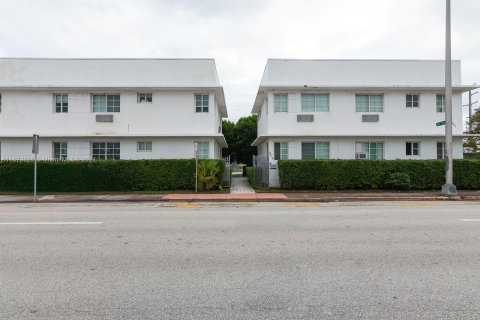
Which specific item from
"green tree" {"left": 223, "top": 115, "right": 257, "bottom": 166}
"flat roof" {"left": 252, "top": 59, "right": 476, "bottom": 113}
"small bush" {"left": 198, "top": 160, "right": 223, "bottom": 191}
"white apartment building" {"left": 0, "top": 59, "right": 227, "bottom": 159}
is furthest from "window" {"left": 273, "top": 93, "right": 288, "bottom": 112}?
"green tree" {"left": 223, "top": 115, "right": 257, "bottom": 166}

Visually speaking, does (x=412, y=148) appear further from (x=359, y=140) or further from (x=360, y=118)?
(x=360, y=118)

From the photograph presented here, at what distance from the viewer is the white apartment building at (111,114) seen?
21.0 metres

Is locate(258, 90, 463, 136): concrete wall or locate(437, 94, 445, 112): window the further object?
locate(437, 94, 445, 112): window

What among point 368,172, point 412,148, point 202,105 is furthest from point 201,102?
point 412,148

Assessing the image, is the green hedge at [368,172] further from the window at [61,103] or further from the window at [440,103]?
the window at [61,103]

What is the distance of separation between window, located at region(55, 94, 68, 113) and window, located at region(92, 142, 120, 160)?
9.88 ft

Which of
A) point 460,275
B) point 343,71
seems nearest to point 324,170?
point 343,71

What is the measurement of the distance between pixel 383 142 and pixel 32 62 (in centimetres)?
2171

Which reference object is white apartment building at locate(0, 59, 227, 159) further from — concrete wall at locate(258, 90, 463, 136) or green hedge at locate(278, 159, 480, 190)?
green hedge at locate(278, 159, 480, 190)

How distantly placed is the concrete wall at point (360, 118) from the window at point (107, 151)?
357 inches

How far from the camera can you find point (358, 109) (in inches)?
842

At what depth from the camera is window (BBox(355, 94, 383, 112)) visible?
21.4m

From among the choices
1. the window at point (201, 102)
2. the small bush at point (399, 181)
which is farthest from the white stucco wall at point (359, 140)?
the window at point (201, 102)

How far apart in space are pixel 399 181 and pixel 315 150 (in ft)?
16.5
